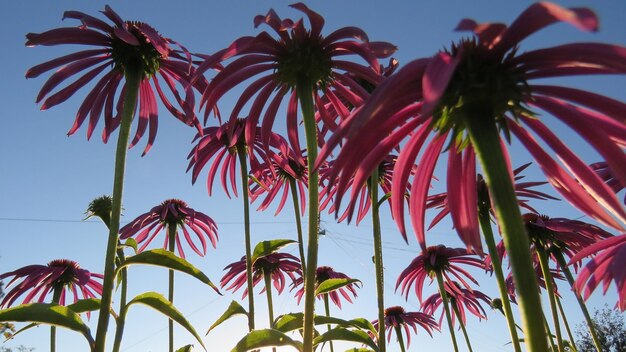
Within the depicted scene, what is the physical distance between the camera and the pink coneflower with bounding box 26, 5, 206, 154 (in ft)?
9.23

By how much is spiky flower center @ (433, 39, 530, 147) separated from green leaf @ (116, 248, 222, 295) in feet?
4.19

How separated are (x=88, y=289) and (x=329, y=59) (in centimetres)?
553

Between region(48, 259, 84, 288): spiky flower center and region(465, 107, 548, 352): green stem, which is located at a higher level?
region(48, 259, 84, 288): spiky flower center

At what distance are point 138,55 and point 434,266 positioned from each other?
4.95 metres

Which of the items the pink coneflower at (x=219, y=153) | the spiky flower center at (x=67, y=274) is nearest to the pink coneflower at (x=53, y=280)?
the spiky flower center at (x=67, y=274)

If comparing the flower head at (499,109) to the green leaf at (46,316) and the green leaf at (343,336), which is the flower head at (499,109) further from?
the green leaf at (46,316)

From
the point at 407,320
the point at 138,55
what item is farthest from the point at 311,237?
the point at 407,320

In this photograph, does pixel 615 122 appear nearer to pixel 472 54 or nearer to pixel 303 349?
pixel 472 54

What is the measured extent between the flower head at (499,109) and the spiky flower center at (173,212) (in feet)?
15.2

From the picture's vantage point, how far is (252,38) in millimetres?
2383

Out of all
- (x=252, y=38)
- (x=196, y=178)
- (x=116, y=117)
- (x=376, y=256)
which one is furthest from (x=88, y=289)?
(x=252, y=38)

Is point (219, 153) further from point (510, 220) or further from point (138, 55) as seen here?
point (510, 220)

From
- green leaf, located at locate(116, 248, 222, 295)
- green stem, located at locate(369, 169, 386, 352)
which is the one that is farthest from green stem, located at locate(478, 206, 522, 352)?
green leaf, located at locate(116, 248, 222, 295)

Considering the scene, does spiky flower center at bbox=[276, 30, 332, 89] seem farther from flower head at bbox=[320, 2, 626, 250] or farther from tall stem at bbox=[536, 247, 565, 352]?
tall stem at bbox=[536, 247, 565, 352]
